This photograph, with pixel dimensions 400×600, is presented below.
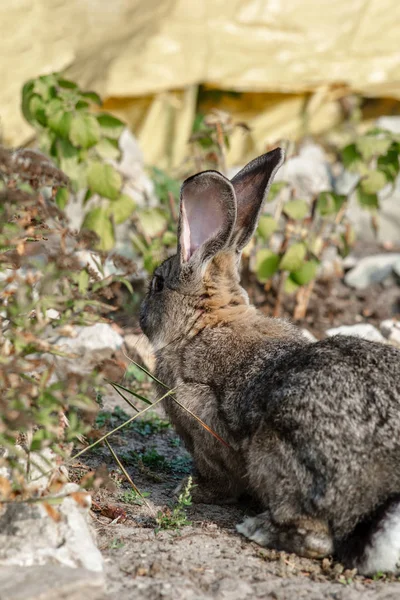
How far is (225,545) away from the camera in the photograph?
4.04m

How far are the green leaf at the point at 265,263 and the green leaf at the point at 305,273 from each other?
165 mm

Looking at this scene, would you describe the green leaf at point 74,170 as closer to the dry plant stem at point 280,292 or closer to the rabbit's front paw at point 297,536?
the dry plant stem at point 280,292

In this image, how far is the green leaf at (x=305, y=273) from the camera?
7070mm

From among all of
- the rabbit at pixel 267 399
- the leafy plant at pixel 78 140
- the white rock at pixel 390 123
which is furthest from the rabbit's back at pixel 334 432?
the white rock at pixel 390 123

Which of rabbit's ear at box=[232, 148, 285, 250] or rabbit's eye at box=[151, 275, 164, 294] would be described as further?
rabbit's eye at box=[151, 275, 164, 294]

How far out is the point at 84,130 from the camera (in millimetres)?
6078

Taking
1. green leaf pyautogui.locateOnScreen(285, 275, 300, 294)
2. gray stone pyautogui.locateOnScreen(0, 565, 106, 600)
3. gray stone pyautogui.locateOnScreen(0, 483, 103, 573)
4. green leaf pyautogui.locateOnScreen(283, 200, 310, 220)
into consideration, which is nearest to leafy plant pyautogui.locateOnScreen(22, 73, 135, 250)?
green leaf pyautogui.locateOnScreen(283, 200, 310, 220)

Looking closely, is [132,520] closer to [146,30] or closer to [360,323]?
[360,323]

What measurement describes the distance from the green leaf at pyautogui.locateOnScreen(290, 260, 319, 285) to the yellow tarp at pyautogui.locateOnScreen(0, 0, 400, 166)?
366cm

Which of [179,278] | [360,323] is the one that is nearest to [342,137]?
[360,323]

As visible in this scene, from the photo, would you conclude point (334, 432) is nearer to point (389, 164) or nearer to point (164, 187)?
point (389, 164)

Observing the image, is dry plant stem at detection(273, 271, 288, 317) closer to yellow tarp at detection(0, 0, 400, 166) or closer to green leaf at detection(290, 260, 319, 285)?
green leaf at detection(290, 260, 319, 285)

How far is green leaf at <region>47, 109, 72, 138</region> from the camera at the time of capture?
6.07 m

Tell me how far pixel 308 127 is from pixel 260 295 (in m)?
4.16
